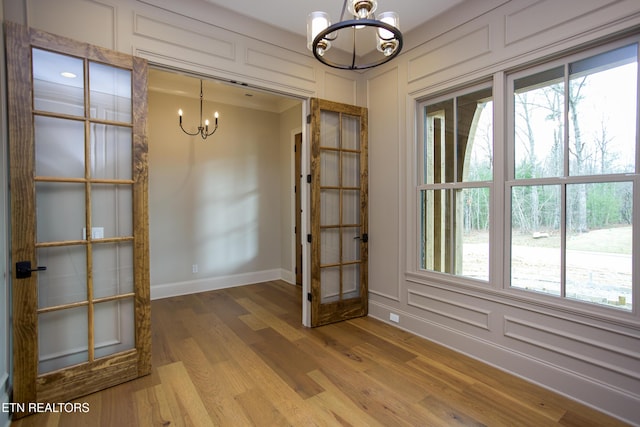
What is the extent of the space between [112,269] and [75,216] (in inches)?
18.0

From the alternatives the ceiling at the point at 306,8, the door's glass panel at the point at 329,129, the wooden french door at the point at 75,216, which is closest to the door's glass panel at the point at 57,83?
the wooden french door at the point at 75,216

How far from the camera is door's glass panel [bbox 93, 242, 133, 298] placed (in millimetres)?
2248

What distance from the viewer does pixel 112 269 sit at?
90.6 inches

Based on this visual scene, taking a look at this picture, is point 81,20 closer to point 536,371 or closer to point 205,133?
point 205,133

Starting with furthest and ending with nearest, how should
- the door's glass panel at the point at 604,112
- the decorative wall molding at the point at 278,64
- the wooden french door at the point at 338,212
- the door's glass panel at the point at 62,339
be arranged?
the wooden french door at the point at 338,212
the decorative wall molding at the point at 278,64
the door's glass panel at the point at 62,339
the door's glass panel at the point at 604,112

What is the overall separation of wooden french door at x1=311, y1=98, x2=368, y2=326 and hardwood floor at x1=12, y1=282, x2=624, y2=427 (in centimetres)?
36

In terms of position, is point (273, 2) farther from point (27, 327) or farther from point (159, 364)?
point (159, 364)

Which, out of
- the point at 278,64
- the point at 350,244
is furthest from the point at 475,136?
the point at 278,64

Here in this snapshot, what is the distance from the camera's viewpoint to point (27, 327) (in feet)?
6.45

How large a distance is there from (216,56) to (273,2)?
68cm

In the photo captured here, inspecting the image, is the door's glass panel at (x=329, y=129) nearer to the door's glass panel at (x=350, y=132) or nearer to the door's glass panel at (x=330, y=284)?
the door's glass panel at (x=350, y=132)

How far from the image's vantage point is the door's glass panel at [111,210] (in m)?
2.24

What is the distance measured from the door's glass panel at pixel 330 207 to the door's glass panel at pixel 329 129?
0.54 m

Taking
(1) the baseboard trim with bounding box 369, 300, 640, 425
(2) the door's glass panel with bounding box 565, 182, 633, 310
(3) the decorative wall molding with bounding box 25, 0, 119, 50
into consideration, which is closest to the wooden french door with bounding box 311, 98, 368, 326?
(1) the baseboard trim with bounding box 369, 300, 640, 425
